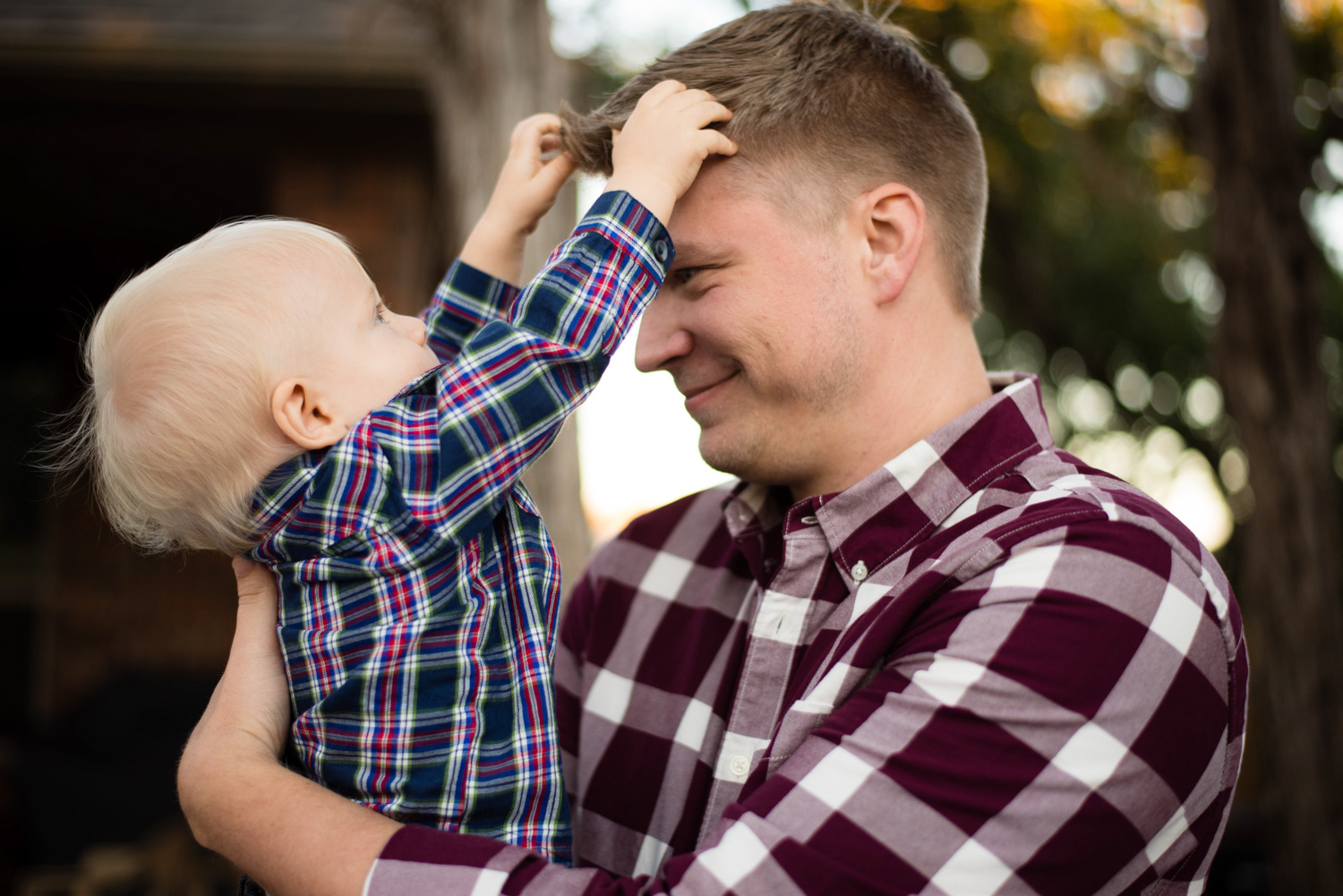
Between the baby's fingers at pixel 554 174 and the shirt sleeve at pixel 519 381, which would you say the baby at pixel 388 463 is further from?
the baby's fingers at pixel 554 174

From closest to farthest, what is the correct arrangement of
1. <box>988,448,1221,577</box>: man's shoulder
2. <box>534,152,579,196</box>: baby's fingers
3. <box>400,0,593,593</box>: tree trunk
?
<box>988,448,1221,577</box>: man's shoulder, <box>534,152,579,196</box>: baby's fingers, <box>400,0,593,593</box>: tree trunk

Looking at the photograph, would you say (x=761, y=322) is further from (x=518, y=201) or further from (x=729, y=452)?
(x=518, y=201)

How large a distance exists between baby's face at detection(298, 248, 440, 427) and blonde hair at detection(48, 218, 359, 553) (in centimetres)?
4

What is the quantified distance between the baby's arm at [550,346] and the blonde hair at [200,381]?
20cm

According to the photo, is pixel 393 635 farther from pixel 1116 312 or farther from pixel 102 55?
pixel 1116 312

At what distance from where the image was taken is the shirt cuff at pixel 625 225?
129 cm

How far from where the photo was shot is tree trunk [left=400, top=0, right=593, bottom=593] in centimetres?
269

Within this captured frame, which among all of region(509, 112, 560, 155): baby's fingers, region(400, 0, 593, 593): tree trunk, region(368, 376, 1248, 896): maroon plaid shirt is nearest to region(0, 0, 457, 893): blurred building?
region(400, 0, 593, 593): tree trunk

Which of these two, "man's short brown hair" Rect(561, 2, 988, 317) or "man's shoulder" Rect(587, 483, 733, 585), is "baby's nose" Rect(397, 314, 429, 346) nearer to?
"man's short brown hair" Rect(561, 2, 988, 317)

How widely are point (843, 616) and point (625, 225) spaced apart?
0.57 m

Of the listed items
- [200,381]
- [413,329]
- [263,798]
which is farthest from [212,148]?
[263,798]

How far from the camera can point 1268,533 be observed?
A: 3.47m

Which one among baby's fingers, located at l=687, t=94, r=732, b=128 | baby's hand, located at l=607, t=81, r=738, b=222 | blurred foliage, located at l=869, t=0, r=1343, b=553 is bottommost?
blurred foliage, located at l=869, t=0, r=1343, b=553

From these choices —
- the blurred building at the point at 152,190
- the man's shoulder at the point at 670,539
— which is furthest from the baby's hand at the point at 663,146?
the blurred building at the point at 152,190
